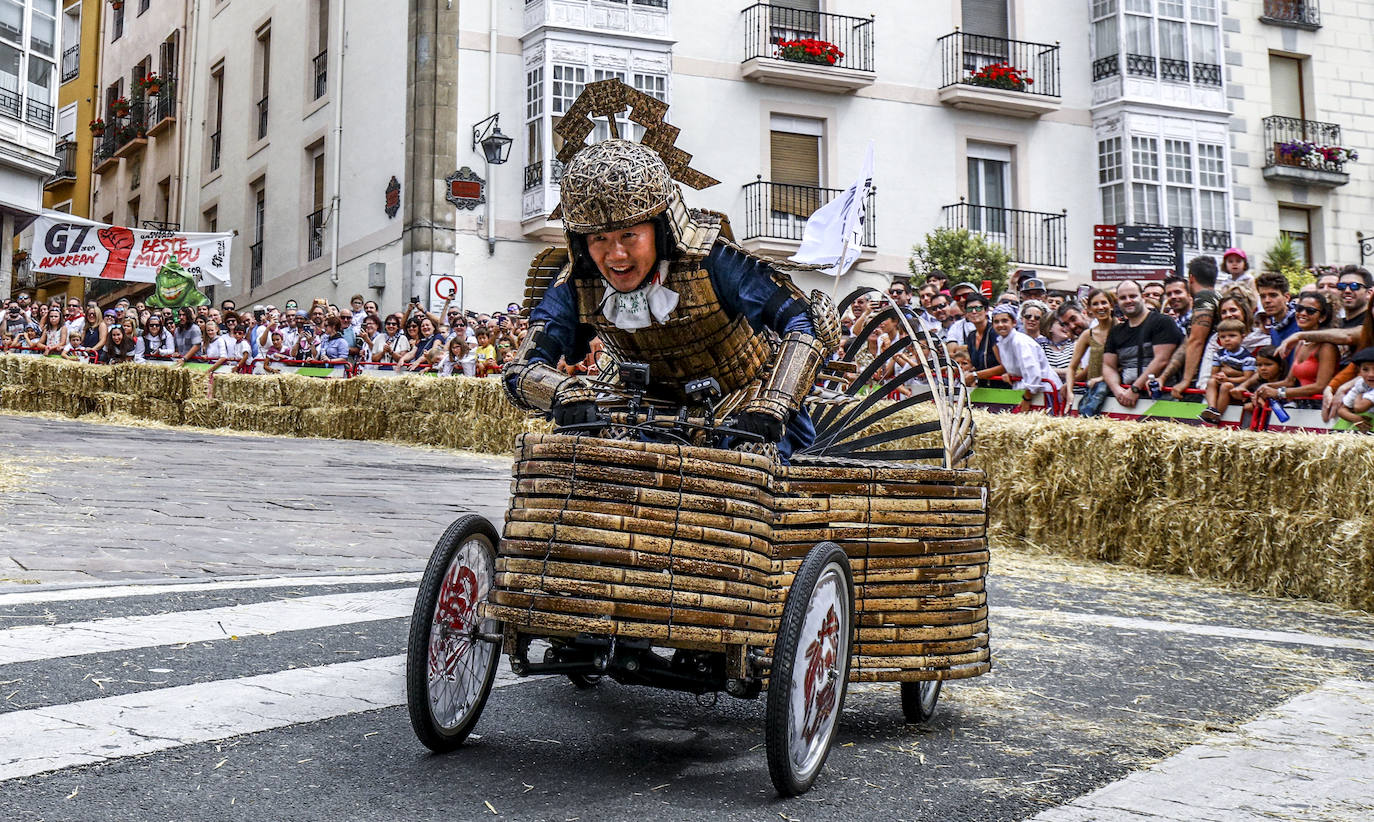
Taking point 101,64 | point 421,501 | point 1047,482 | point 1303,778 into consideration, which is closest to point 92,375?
point 421,501

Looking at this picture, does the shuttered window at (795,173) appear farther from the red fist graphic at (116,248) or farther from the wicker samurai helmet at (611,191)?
the wicker samurai helmet at (611,191)

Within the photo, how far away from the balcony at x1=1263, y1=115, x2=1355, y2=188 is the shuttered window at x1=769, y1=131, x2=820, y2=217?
465 inches

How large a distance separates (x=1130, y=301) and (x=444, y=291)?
16061 millimetres

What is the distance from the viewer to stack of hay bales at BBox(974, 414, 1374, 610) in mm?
8641

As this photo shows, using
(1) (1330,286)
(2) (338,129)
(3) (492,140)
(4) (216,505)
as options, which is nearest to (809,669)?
Answer: (4) (216,505)

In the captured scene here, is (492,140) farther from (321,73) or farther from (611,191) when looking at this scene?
(611,191)

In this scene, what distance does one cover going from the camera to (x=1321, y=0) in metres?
33.1

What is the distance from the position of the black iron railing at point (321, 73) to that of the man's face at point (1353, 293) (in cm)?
2525

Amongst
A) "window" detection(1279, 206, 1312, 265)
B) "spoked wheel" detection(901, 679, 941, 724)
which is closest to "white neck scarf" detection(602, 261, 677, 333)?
"spoked wheel" detection(901, 679, 941, 724)

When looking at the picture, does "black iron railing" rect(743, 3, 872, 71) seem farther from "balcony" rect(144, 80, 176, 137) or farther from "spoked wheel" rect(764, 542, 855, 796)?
"spoked wheel" rect(764, 542, 855, 796)

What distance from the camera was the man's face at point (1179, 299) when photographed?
501 inches

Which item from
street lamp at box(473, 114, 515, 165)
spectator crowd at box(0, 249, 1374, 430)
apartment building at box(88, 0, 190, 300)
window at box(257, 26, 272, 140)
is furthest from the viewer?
apartment building at box(88, 0, 190, 300)

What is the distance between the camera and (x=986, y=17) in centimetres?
3062

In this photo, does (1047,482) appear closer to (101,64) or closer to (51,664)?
(51,664)
